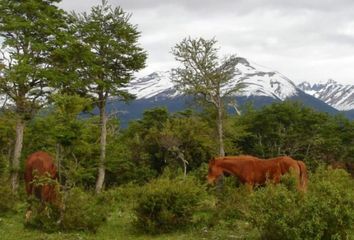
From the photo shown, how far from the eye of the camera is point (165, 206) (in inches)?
521

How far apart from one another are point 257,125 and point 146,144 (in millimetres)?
14523

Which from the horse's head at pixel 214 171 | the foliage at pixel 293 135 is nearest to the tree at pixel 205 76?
the horse's head at pixel 214 171

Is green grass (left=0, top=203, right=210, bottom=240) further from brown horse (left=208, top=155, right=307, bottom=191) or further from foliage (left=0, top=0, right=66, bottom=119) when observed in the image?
foliage (left=0, top=0, right=66, bottom=119)

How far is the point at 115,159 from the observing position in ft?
102

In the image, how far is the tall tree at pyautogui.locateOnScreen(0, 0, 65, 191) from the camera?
25234 mm

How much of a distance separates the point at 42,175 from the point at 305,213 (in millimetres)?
7048

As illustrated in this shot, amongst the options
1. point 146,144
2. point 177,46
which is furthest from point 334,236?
point 146,144

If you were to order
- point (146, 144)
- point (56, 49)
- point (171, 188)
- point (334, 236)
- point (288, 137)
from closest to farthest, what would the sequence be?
1. point (334, 236)
2. point (171, 188)
3. point (56, 49)
4. point (146, 144)
5. point (288, 137)

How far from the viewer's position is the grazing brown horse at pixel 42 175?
45.6 ft

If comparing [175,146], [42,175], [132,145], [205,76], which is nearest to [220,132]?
[205,76]

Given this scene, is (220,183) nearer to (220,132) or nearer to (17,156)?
(220,132)

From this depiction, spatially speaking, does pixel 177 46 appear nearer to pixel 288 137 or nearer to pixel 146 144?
pixel 146 144

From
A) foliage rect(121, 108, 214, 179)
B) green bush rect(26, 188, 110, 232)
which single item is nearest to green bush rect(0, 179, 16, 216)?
green bush rect(26, 188, 110, 232)

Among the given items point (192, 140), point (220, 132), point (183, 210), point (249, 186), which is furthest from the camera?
point (192, 140)
